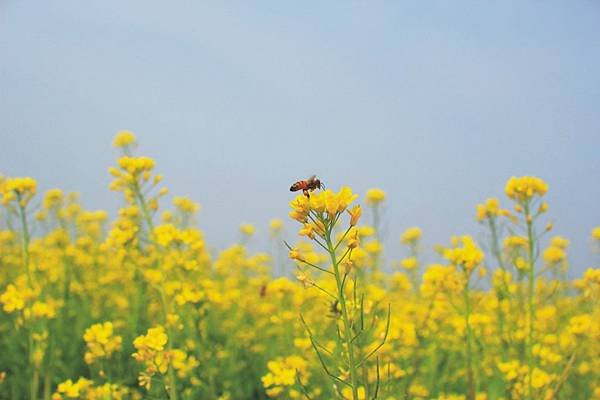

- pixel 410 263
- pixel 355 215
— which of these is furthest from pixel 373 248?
pixel 355 215

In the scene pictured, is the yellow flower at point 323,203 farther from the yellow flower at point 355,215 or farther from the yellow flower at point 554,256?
the yellow flower at point 554,256

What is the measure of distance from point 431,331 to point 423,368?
1.78ft

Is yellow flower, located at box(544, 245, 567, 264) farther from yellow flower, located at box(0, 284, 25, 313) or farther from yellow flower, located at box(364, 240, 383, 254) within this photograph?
yellow flower, located at box(0, 284, 25, 313)

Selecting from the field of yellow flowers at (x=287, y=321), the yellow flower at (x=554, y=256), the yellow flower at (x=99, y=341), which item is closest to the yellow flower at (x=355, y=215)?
the field of yellow flowers at (x=287, y=321)

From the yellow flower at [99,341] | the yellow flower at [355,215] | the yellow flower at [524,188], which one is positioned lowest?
the yellow flower at [99,341]

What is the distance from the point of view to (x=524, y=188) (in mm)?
3363

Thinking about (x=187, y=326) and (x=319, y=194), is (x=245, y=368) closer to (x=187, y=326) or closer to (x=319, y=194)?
(x=187, y=326)

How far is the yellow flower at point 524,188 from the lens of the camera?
11.0 ft

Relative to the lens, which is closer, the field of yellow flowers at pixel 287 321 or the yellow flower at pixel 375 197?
the field of yellow flowers at pixel 287 321

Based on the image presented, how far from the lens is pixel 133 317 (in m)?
5.29

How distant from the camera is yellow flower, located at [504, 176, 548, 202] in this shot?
3.35 meters

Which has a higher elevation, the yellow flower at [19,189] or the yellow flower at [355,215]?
the yellow flower at [19,189]

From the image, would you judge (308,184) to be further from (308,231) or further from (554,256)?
(554,256)

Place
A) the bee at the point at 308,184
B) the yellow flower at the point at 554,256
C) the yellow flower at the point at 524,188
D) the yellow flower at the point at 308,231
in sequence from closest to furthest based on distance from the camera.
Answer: the yellow flower at the point at 308,231 < the bee at the point at 308,184 < the yellow flower at the point at 524,188 < the yellow flower at the point at 554,256
